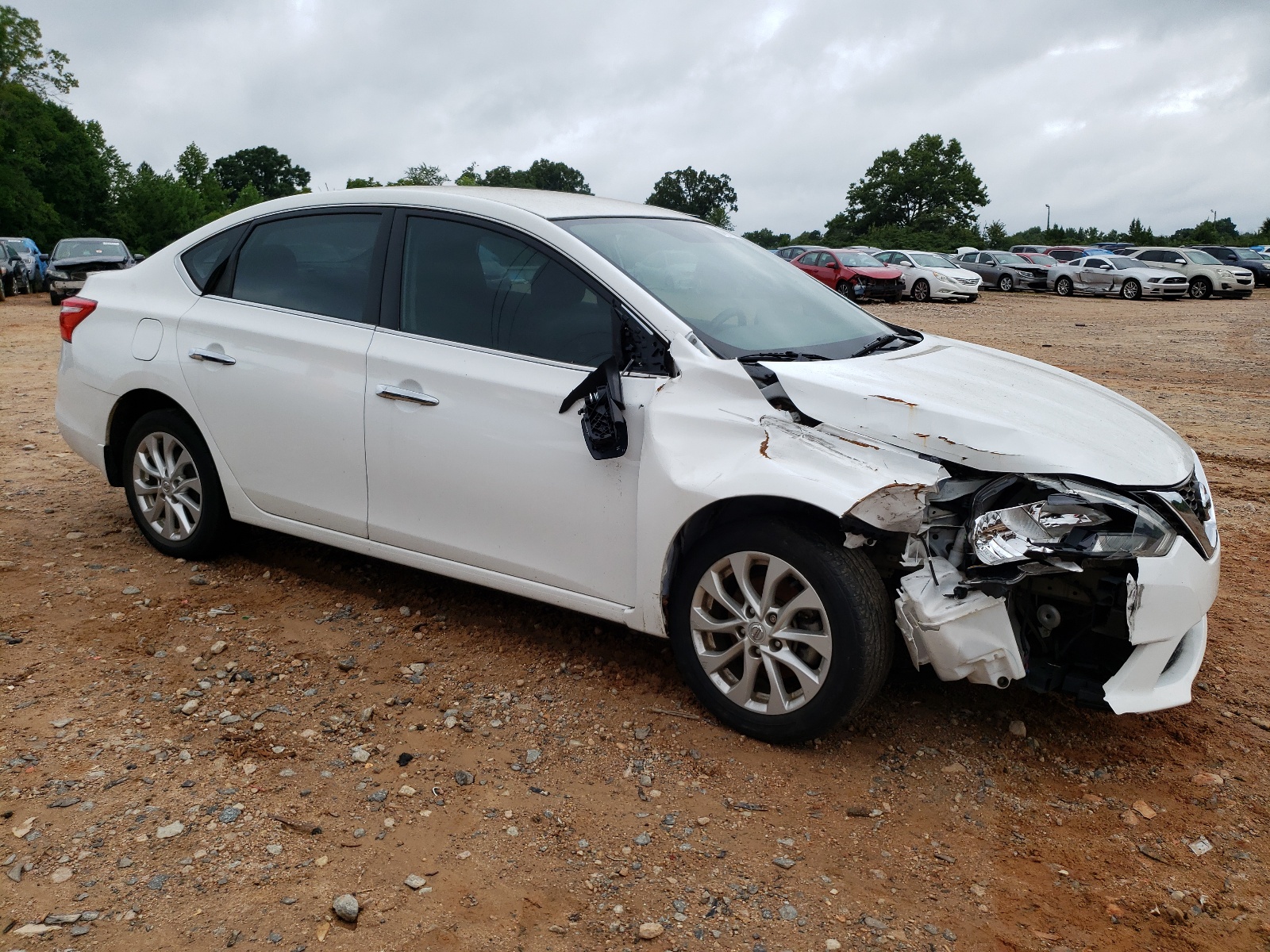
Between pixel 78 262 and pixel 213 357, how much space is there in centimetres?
2210

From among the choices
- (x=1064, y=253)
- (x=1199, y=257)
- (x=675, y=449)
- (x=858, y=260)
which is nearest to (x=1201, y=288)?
(x=1199, y=257)

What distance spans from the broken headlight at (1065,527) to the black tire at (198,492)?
10.9ft

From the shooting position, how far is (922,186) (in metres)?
65.2

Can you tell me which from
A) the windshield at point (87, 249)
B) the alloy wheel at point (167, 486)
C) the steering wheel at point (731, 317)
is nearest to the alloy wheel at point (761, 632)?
the steering wheel at point (731, 317)

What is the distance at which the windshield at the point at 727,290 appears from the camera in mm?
3688

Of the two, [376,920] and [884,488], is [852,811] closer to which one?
[884,488]

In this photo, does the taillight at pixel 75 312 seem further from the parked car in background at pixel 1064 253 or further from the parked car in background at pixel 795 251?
the parked car in background at pixel 1064 253

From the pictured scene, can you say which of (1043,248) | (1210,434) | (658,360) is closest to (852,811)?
(658,360)

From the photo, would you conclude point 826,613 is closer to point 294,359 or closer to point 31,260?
point 294,359

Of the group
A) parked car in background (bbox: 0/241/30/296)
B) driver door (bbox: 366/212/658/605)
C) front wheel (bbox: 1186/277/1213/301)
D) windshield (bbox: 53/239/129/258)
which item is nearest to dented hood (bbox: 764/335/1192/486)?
driver door (bbox: 366/212/658/605)

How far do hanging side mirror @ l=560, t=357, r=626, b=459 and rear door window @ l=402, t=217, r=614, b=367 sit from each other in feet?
0.36

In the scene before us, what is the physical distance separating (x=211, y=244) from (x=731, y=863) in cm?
361

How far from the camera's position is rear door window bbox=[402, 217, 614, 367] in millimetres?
3689

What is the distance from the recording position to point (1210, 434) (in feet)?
27.6
